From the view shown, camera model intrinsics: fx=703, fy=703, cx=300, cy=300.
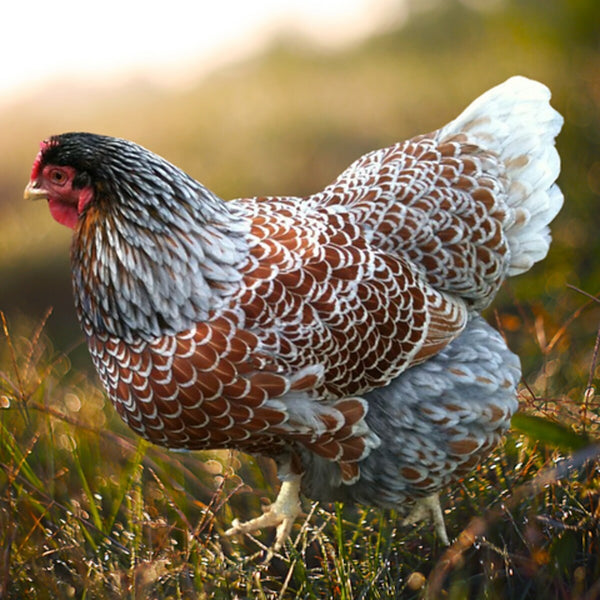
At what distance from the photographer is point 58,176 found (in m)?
1.99

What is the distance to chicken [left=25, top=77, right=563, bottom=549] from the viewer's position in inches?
74.9

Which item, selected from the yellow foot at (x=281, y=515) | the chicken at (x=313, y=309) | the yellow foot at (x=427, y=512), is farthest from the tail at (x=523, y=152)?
the yellow foot at (x=281, y=515)

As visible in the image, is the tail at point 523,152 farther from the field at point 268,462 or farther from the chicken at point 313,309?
the field at point 268,462

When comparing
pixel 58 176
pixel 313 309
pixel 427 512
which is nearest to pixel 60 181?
pixel 58 176

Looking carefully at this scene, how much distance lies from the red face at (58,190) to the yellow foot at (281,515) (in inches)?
43.4

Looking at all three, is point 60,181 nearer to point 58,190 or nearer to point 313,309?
point 58,190

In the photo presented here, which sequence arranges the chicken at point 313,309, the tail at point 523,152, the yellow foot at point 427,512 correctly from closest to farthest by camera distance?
the chicken at point 313,309 < the yellow foot at point 427,512 < the tail at point 523,152

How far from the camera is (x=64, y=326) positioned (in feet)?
18.7

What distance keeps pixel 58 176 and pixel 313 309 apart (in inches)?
32.1

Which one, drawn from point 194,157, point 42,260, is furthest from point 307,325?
point 194,157

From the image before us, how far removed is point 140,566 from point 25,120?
6.83 m

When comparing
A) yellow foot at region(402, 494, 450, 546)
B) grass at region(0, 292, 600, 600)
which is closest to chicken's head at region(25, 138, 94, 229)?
grass at region(0, 292, 600, 600)

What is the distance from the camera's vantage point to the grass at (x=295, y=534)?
1.92 m

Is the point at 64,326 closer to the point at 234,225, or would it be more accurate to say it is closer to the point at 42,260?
the point at 42,260
